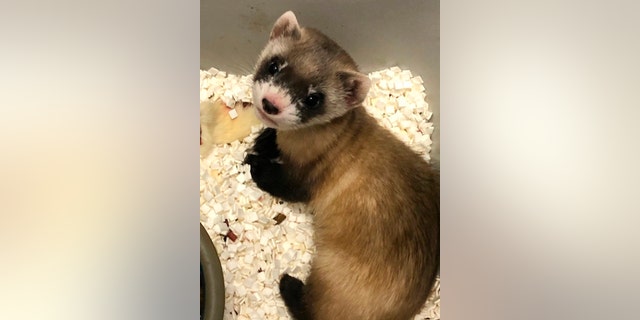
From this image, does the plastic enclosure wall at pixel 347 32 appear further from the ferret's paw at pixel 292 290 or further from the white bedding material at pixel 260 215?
the ferret's paw at pixel 292 290

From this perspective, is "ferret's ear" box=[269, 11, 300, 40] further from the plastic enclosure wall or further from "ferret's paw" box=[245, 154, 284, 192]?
"ferret's paw" box=[245, 154, 284, 192]

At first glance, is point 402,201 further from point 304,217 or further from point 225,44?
point 225,44

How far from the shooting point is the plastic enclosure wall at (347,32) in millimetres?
932

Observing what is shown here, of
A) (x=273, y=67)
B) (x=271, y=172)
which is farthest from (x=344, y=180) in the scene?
(x=273, y=67)

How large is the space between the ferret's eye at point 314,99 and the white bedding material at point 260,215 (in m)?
0.09

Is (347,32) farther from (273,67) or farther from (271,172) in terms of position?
(271,172)

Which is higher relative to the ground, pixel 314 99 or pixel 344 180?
pixel 314 99

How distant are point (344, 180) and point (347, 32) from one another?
0.95 feet

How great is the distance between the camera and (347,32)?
0.96 metres
